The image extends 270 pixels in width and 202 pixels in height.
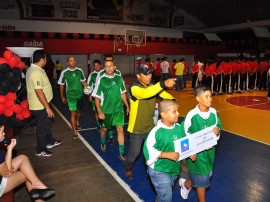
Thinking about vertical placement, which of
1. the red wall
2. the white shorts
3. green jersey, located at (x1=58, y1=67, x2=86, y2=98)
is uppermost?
the red wall

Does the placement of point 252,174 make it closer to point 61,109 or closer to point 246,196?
point 246,196

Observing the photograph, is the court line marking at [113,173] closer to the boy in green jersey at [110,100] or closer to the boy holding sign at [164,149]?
the boy in green jersey at [110,100]

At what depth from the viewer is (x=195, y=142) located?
2.86 metres

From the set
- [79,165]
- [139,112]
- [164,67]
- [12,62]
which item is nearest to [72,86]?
[12,62]

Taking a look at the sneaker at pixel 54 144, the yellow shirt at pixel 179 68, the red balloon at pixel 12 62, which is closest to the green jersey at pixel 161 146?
the sneaker at pixel 54 144

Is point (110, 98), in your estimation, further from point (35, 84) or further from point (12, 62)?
point (12, 62)

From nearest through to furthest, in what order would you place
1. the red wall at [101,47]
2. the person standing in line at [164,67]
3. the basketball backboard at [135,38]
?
the person standing in line at [164,67]
the red wall at [101,47]
the basketball backboard at [135,38]

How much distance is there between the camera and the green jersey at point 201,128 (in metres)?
3.21

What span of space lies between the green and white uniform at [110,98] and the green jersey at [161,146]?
2.32 meters

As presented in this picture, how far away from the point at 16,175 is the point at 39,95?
2.11 m

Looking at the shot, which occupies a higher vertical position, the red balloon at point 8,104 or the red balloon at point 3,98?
the red balloon at point 3,98

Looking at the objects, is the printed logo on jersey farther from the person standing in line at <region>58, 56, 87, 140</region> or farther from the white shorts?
the person standing in line at <region>58, 56, 87, 140</region>

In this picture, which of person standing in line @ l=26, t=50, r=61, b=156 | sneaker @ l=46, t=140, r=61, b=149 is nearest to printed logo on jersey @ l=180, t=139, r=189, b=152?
person standing in line @ l=26, t=50, r=61, b=156

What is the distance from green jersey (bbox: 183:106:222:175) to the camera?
3.21 meters
